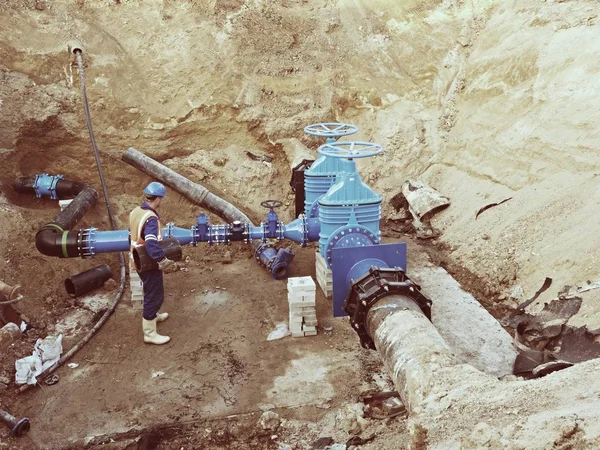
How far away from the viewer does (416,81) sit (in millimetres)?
10336

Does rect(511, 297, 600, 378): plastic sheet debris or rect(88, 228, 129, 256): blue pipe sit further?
rect(88, 228, 129, 256): blue pipe

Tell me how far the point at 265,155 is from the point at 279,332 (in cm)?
467

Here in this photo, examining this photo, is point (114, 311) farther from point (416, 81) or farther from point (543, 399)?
point (416, 81)

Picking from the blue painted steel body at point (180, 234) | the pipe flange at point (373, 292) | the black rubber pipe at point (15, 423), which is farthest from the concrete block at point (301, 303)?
the black rubber pipe at point (15, 423)

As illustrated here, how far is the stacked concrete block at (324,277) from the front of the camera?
686 cm

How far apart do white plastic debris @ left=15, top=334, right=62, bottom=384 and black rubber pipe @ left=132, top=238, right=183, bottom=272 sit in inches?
45.4

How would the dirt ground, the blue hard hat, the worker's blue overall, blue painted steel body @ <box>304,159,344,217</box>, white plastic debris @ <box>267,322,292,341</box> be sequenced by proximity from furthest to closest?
blue painted steel body @ <box>304,159,344,217</box>, white plastic debris @ <box>267,322,292,341</box>, the blue hard hat, the worker's blue overall, the dirt ground

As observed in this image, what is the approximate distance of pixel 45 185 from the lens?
27.0ft

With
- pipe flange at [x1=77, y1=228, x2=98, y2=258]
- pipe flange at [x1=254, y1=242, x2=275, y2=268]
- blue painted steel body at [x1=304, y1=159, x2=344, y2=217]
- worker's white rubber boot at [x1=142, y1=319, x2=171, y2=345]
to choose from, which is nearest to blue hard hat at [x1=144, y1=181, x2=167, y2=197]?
pipe flange at [x1=77, y1=228, x2=98, y2=258]

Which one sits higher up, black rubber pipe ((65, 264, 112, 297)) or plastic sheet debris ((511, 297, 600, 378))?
plastic sheet debris ((511, 297, 600, 378))

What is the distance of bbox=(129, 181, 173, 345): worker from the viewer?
219 inches

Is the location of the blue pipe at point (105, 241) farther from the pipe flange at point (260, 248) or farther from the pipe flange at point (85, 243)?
the pipe flange at point (260, 248)

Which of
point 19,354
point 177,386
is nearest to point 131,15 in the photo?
point 19,354

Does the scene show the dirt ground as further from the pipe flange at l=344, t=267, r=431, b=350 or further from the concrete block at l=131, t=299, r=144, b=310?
the pipe flange at l=344, t=267, r=431, b=350
